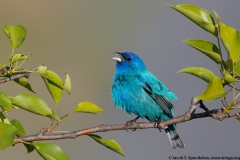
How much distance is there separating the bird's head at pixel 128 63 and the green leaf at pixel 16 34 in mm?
2079

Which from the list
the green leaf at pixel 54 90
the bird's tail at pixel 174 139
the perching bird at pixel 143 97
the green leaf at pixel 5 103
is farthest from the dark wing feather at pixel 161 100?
the green leaf at pixel 5 103

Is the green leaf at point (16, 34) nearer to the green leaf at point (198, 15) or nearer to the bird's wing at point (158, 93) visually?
the green leaf at point (198, 15)

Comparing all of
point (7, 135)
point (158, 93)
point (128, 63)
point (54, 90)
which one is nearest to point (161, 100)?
point (158, 93)

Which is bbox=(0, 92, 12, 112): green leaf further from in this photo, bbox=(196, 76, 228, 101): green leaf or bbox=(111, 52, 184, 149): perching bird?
bbox=(111, 52, 184, 149): perching bird

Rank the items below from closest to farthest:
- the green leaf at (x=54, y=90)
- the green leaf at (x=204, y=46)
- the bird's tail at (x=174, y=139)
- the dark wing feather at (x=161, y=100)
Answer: the green leaf at (x=204, y=46)
the green leaf at (x=54, y=90)
the dark wing feather at (x=161, y=100)
the bird's tail at (x=174, y=139)

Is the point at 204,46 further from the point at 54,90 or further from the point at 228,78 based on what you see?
the point at 54,90

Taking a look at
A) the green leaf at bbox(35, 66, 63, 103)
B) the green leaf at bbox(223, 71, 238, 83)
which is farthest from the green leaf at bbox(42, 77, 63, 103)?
the green leaf at bbox(223, 71, 238, 83)

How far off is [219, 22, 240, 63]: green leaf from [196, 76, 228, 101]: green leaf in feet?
0.50

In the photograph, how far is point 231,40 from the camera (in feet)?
5.03

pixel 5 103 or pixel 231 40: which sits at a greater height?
pixel 231 40

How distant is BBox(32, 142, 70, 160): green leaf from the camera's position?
1.54 metres

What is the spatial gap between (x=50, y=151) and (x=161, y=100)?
196cm

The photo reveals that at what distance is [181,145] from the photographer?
3.64m

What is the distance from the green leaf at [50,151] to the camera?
154 centimetres
